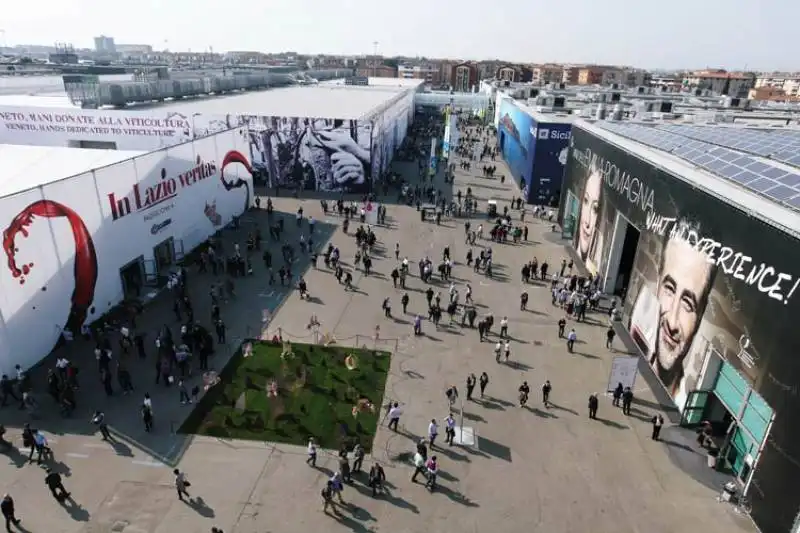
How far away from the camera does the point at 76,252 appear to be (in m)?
21.4

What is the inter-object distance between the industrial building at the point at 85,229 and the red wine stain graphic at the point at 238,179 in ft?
4.97

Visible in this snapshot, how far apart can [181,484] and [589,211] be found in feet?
83.6

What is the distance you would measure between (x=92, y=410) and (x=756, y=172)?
2351 centimetres

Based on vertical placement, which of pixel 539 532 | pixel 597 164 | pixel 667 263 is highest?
pixel 597 164

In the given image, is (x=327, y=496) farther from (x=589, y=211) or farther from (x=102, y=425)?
(x=589, y=211)

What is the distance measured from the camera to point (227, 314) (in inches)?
928

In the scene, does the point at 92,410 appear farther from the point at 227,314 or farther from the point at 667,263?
the point at 667,263

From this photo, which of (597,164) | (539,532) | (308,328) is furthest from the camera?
(597,164)

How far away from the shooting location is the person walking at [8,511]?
40.7 feet

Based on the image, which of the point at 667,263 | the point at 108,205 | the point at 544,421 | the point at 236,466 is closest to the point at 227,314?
the point at 108,205

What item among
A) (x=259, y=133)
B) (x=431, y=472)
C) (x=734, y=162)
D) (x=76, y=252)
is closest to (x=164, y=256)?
(x=76, y=252)

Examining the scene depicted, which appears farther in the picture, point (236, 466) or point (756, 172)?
point (756, 172)

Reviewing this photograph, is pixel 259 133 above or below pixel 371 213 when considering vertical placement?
above

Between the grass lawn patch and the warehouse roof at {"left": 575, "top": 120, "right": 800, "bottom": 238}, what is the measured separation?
43.2 ft
